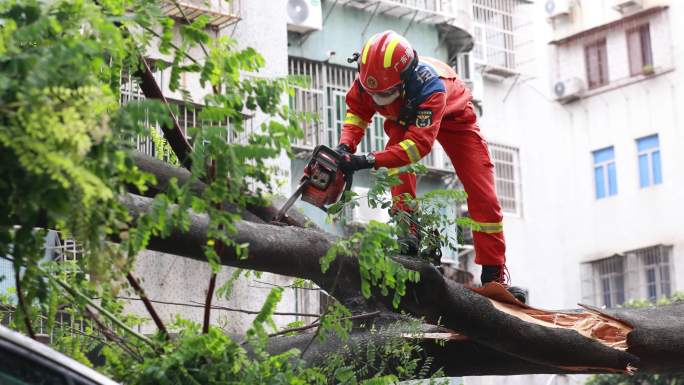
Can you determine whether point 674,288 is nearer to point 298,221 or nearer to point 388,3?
point 388,3

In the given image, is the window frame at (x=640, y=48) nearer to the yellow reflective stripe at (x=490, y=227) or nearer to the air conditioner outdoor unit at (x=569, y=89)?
the air conditioner outdoor unit at (x=569, y=89)

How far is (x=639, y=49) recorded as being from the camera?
108ft

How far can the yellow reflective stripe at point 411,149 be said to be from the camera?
355 inches

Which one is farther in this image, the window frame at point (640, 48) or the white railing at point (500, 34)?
the window frame at point (640, 48)

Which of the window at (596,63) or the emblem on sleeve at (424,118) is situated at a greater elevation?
the window at (596,63)

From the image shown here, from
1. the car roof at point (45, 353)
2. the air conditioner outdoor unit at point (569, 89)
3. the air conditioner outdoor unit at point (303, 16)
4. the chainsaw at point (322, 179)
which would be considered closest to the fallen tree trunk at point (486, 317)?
the chainsaw at point (322, 179)

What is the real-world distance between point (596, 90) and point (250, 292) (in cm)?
1755

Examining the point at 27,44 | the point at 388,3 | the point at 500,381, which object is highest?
the point at 388,3

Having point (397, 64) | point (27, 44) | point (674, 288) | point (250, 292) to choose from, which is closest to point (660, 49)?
point (674, 288)

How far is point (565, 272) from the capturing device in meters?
33.3

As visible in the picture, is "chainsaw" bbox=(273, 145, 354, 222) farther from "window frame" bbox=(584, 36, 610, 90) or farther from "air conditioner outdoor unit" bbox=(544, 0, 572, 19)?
"air conditioner outdoor unit" bbox=(544, 0, 572, 19)

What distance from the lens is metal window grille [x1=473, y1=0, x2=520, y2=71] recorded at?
2923 centimetres

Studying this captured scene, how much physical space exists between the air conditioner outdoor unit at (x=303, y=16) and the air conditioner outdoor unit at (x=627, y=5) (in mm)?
13014

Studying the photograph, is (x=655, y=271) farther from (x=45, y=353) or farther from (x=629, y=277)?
(x=45, y=353)
